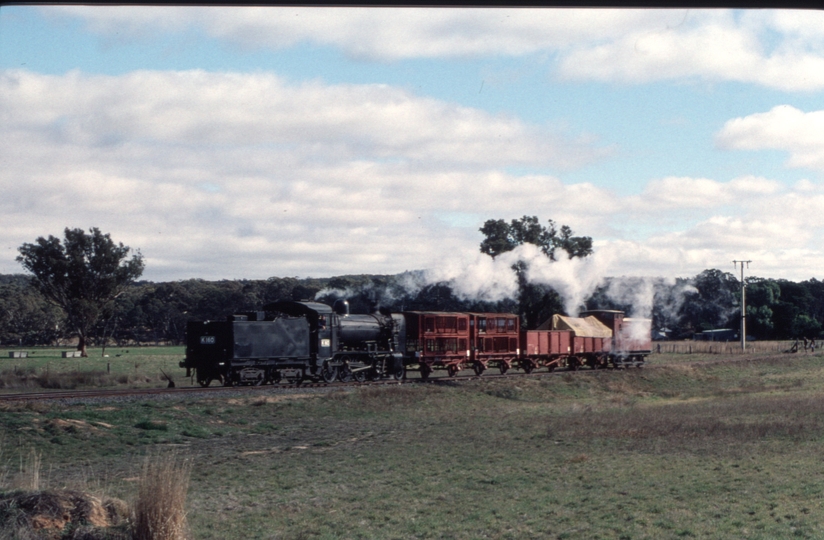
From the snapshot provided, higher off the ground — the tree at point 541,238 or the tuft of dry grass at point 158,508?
the tree at point 541,238

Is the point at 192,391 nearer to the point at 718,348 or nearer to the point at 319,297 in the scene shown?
the point at 319,297

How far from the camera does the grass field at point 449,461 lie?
46.9ft

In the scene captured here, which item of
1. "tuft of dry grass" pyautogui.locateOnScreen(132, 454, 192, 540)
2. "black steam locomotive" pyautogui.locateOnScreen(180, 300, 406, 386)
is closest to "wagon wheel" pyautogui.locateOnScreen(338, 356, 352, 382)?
"black steam locomotive" pyautogui.locateOnScreen(180, 300, 406, 386)

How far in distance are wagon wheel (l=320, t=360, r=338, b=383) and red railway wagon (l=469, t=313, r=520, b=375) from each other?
31.7 feet

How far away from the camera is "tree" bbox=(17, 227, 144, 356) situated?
73688 millimetres

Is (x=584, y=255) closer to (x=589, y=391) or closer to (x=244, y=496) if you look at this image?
(x=589, y=391)

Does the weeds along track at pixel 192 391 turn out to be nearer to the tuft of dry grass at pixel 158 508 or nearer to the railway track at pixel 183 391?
the railway track at pixel 183 391

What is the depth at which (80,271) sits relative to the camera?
75.2 m

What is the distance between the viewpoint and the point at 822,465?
64.1 ft

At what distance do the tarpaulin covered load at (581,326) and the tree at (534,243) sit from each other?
858cm

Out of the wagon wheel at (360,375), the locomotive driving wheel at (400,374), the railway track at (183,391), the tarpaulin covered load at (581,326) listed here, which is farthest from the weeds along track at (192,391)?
the tarpaulin covered load at (581,326)

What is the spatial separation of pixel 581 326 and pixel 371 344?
1846 cm

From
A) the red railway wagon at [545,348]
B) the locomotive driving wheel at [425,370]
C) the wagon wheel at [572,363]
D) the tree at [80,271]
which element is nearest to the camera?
the locomotive driving wheel at [425,370]

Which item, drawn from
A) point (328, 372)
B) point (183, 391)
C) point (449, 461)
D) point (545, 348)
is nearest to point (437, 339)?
point (328, 372)
